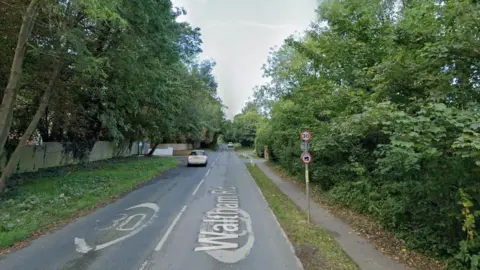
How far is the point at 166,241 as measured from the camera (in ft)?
21.0

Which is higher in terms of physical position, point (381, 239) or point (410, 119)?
point (410, 119)

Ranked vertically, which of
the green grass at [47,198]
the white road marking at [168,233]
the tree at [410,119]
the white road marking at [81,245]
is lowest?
the white road marking at [81,245]

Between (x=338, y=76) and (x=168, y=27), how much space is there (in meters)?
7.00

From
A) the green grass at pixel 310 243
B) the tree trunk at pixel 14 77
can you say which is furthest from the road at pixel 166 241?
the tree trunk at pixel 14 77

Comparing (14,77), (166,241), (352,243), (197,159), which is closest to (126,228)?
(166,241)

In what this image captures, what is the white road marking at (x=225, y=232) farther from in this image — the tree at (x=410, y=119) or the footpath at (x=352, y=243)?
the tree at (x=410, y=119)

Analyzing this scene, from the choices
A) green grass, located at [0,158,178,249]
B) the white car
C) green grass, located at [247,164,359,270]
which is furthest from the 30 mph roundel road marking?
the white car

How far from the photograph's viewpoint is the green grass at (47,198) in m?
7.08

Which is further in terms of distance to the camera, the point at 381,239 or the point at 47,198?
the point at 47,198

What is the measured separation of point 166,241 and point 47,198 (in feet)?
19.2

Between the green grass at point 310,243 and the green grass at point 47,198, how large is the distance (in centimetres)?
581

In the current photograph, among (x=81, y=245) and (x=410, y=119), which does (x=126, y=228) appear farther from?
(x=410, y=119)

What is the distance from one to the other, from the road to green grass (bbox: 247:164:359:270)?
232mm

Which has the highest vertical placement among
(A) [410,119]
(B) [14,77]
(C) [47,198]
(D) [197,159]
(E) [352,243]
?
(B) [14,77]
